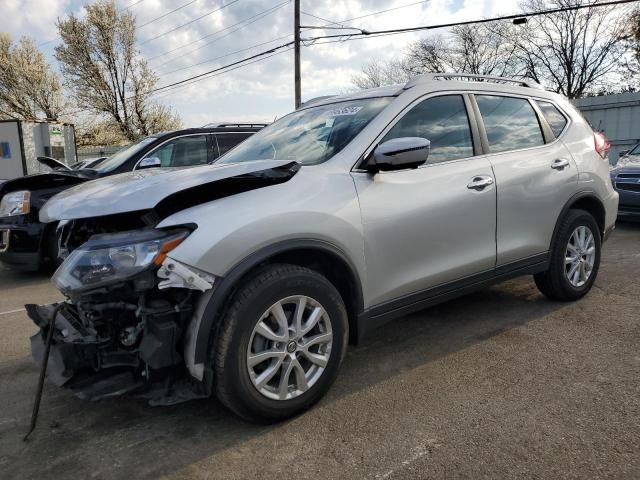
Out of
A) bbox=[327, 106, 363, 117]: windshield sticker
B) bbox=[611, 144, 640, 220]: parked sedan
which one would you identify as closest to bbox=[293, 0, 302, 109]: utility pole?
bbox=[611, 144, 640, 220]: parked sedan

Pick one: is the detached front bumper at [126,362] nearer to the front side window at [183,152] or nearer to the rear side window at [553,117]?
the rear side window at [553,117]

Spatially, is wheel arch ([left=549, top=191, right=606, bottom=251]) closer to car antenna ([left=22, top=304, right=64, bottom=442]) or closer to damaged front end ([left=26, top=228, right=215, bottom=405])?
damaged front end ([left=26, top=228, right=215, bottom=405])

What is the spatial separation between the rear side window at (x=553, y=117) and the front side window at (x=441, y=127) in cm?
108

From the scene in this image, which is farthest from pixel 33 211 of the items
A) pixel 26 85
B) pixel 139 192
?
pixel 26 85

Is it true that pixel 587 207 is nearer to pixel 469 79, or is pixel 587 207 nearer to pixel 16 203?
pixel 469 79

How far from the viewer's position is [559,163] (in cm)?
416

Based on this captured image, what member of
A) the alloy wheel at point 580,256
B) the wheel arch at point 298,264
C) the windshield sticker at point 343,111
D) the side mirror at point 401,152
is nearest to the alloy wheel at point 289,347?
the wheel arch at point 298,264

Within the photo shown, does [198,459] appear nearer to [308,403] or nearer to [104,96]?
[308,403]

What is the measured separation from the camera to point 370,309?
3033 mm

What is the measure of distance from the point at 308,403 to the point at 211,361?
630mm

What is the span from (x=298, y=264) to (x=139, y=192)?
3.01 ft

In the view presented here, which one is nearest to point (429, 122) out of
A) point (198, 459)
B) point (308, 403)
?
point (308, 403)

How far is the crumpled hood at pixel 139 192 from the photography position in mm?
2498

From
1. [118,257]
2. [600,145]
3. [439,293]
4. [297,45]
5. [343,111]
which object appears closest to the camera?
[118,257]
